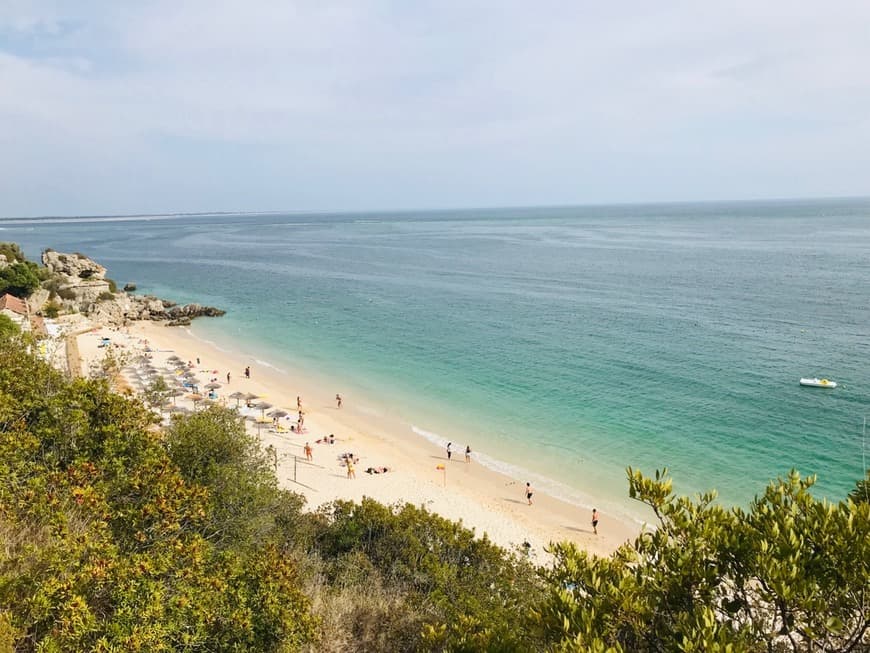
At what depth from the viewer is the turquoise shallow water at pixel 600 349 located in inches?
1022

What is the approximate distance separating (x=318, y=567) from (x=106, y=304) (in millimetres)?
53543

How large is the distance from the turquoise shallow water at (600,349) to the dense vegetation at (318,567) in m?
14.7

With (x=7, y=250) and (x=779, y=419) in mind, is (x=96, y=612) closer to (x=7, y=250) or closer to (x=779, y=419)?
(x=779, y=419)

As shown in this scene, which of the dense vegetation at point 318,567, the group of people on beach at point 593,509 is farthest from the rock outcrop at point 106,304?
the dense vegetation at point 318,567

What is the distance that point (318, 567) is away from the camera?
11.7 metres

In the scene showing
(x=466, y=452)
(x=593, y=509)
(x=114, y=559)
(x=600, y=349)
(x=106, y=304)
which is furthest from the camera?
(x=106, y=304)

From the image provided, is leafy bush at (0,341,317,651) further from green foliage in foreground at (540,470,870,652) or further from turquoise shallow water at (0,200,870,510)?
turquoise shallow water at (0,200,870,510)

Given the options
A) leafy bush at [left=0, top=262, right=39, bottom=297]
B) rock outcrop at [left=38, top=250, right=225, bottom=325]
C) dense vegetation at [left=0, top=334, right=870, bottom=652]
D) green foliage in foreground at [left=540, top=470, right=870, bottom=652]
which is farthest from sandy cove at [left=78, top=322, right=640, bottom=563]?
leafy bush at [left=0, top=262, right=39, bottom=297]

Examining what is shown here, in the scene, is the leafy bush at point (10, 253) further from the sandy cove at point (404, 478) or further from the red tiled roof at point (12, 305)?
the sandy cove at point (404, 478)

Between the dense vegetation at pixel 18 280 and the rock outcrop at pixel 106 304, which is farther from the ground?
the dense vegetation at pixel 18 280

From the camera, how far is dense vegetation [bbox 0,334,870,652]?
5098 mm

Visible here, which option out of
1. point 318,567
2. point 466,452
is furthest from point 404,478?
point 318,567

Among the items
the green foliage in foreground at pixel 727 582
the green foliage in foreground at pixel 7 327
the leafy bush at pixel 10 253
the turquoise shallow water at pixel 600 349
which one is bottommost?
the turquoise shallow water at pixel 600 349

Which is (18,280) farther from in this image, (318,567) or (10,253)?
(318,567)
